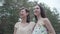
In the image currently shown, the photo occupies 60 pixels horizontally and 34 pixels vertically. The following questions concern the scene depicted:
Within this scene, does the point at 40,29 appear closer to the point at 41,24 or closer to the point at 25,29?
the point at 41,24

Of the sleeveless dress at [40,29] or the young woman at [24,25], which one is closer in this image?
the sleeveless dress at [40,29]

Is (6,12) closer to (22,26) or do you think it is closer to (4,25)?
(4,25)

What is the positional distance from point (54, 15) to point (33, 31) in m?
31.3

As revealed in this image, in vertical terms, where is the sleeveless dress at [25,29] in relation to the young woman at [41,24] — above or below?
below

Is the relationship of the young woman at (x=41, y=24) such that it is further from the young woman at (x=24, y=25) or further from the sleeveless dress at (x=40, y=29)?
the young woman at (x=24, y=25)

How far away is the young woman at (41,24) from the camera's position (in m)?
3.91

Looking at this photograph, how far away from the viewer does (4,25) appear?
20.3 m

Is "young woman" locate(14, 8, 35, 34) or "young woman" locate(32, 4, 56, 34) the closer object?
"young woman" locate(32, 4, 56, 34)

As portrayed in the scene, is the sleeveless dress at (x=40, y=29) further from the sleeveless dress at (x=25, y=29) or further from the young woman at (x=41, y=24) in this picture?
the sleeveless dress at (x=25, y=29)

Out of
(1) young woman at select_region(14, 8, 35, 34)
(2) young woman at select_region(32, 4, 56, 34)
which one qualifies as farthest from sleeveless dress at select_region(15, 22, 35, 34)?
(2) young woman at select_region(32, 4, 56, 34)

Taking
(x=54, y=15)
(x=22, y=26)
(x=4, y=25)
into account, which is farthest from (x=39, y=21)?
(x=54, y=15)

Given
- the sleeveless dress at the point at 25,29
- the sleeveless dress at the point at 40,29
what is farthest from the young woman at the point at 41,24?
the sleeveless dress at the point at 25,29

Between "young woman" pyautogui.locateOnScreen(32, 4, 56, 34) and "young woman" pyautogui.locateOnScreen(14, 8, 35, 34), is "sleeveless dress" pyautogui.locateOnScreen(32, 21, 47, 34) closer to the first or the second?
"young woman" pyautogui.locateOnScreen(32, 4, 56, 34)

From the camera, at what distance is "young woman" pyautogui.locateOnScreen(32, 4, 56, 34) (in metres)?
3.91
